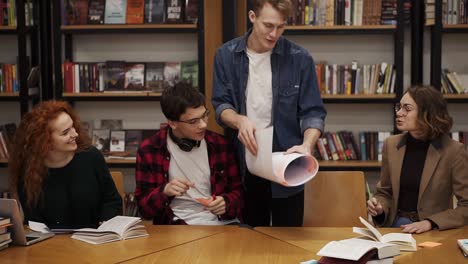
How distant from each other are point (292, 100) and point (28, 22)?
2840 millimetres

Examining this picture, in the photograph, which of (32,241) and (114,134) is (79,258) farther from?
(114,134)

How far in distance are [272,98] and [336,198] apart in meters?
0.57

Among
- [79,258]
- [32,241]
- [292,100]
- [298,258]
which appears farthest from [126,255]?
[292,100]

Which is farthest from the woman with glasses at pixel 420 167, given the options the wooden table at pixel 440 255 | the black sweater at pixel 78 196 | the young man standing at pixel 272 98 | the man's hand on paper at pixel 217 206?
the black sweater at pixel 78 196

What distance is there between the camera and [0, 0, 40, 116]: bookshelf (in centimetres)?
525

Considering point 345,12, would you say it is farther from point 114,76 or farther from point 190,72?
point 114,76

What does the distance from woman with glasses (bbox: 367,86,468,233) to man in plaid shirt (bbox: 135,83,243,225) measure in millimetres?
639

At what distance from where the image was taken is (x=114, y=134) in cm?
549

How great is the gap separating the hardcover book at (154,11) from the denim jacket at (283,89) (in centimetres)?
216

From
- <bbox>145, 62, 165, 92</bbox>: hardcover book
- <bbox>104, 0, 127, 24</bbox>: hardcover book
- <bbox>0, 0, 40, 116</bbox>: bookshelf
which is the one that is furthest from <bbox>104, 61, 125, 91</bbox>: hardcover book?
<bbox>0, 0, 40, 116</bbox>: bookshelf

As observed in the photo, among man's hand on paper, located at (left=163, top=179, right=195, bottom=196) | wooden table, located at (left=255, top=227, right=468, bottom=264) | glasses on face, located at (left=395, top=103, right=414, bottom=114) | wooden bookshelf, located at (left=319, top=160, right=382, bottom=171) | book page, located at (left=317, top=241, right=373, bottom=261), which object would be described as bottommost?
wooden bookshelf, located at (left=319, top=160, right=382, bottom=171)

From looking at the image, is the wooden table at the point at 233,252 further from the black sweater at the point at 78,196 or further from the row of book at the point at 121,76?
the row of book at the point at 121,76

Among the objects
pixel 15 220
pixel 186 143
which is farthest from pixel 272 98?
pixel 15 220

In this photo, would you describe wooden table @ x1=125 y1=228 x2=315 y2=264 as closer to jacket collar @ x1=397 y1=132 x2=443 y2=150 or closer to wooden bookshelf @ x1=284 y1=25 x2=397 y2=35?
jacket collar @ x1=397 y1=132 x2=443 y2=150
